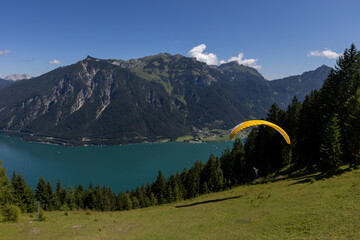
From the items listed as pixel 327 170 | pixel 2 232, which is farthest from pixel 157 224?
pixel 327 170

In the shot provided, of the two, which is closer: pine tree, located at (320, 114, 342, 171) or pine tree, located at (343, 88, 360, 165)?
pine tree, located at (343, 88, 360, 165)

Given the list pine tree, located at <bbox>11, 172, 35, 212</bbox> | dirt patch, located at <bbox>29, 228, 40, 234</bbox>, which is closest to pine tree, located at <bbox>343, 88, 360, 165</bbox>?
dirt patch, located at <bbox>29, 228, 40, 234</bbox>

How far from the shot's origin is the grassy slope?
16375mm

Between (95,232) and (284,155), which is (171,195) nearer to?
(284,155)

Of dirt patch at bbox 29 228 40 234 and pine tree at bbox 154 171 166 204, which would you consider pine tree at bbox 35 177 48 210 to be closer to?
pine tree at bbox 154 171 166 204

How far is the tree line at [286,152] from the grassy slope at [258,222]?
6.81 meters

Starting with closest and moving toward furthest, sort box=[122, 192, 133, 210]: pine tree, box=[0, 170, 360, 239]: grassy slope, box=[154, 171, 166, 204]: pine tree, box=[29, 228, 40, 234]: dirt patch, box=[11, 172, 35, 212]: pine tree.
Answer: box=[0, 170, 360, 239]: grassy slope → box=[29, 228, 40, 234]: dirt patch → box=[11, 172, 35, 212]: pine tree → box=[122, 192, 133, 210]: pine tree → box=[154, 171, 166, 204]: pine tree

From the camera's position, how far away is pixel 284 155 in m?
45.8

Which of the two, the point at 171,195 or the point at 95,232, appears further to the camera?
the point at 171,195

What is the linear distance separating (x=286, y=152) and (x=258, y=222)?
30092 millimetres

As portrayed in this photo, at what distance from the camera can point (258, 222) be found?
65.6 feet

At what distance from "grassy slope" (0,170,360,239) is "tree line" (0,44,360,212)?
6.81 m

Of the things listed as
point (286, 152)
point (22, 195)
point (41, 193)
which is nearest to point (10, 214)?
point (22, 195)

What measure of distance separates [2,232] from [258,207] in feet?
88.8
